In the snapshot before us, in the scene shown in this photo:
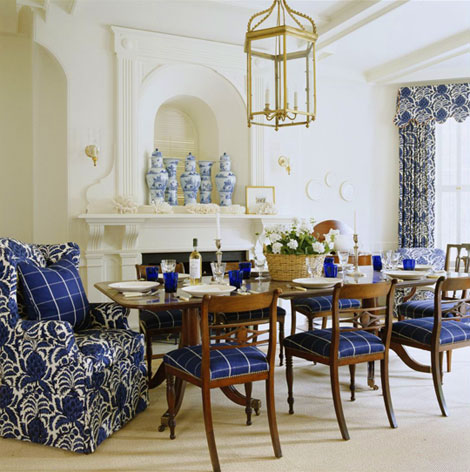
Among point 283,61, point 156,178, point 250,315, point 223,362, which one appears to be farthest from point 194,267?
point 156,178

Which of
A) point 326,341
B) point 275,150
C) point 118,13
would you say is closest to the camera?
point 326,341

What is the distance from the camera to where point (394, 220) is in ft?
21.0

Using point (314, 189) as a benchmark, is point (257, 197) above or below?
below

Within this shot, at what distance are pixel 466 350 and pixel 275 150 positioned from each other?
2.73 m

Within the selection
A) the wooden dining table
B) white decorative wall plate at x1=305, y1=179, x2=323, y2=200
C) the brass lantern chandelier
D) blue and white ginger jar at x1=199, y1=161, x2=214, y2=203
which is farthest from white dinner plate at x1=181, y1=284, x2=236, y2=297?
white decorative wall plate at x1=305, y1=179, x2=323, y2=200

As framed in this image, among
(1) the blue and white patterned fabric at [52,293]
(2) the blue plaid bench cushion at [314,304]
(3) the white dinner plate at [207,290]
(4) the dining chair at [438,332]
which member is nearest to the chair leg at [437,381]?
(4) the dining chair at [438,332]

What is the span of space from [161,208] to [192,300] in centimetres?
260

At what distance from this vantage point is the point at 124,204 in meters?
4.72

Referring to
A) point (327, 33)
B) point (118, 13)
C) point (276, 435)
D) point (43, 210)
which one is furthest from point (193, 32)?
point (276, 435)

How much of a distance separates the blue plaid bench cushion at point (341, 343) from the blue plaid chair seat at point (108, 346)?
0.82 meters

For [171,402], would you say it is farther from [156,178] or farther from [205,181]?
[205,181]

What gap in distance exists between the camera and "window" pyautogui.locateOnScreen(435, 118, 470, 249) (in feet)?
20.2

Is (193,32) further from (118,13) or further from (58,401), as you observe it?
(58,401)

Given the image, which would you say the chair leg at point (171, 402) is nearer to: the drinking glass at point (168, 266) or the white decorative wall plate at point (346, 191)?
the drinking glass at point (168, 266)
